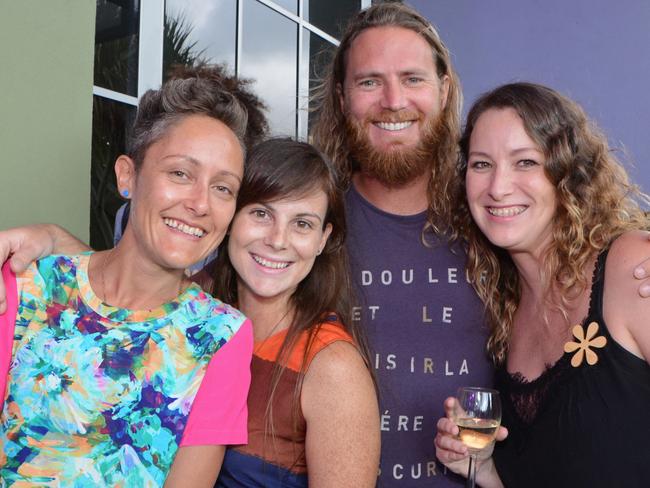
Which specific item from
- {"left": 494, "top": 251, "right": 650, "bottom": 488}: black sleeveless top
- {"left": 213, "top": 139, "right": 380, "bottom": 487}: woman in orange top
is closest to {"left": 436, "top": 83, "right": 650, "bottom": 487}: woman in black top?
{"left": 494, "top": 251, "right": 650, "bottom": 488}: black sleeveless top

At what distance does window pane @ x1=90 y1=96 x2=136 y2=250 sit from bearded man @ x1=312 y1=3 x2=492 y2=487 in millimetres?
1405

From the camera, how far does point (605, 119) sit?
21.7ft

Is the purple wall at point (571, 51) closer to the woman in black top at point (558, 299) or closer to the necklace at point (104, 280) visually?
the woman in black top at point (558, 299)

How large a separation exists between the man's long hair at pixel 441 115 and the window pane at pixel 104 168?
136 cm

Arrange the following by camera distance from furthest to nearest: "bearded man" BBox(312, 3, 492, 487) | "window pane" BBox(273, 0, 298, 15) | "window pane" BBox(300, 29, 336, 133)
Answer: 1. "window pane" BBox(300, 29, 336, 133)
2. "window pane" BBox(273, 0, 298, 15)
3. "bearded man" BBox(312, 3, 492, 487)

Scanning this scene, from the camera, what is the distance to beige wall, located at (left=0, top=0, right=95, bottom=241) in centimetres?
300

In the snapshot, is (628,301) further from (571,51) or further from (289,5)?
(571,51)

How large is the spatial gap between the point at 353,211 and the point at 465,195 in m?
0.38

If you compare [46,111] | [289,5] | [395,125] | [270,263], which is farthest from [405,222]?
[289,5]

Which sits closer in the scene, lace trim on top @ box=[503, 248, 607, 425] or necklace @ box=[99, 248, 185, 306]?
necklace @ box=[99, 248, 185, 306]

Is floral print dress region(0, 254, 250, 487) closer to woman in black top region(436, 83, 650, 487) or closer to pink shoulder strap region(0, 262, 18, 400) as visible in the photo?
pink shoulder strap region(0, 262, 18, 400)

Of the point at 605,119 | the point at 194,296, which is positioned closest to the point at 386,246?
the point at 194,296

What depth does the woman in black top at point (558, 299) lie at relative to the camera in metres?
1.82

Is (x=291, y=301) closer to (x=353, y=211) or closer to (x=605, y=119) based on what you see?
(x=353, y=211)
